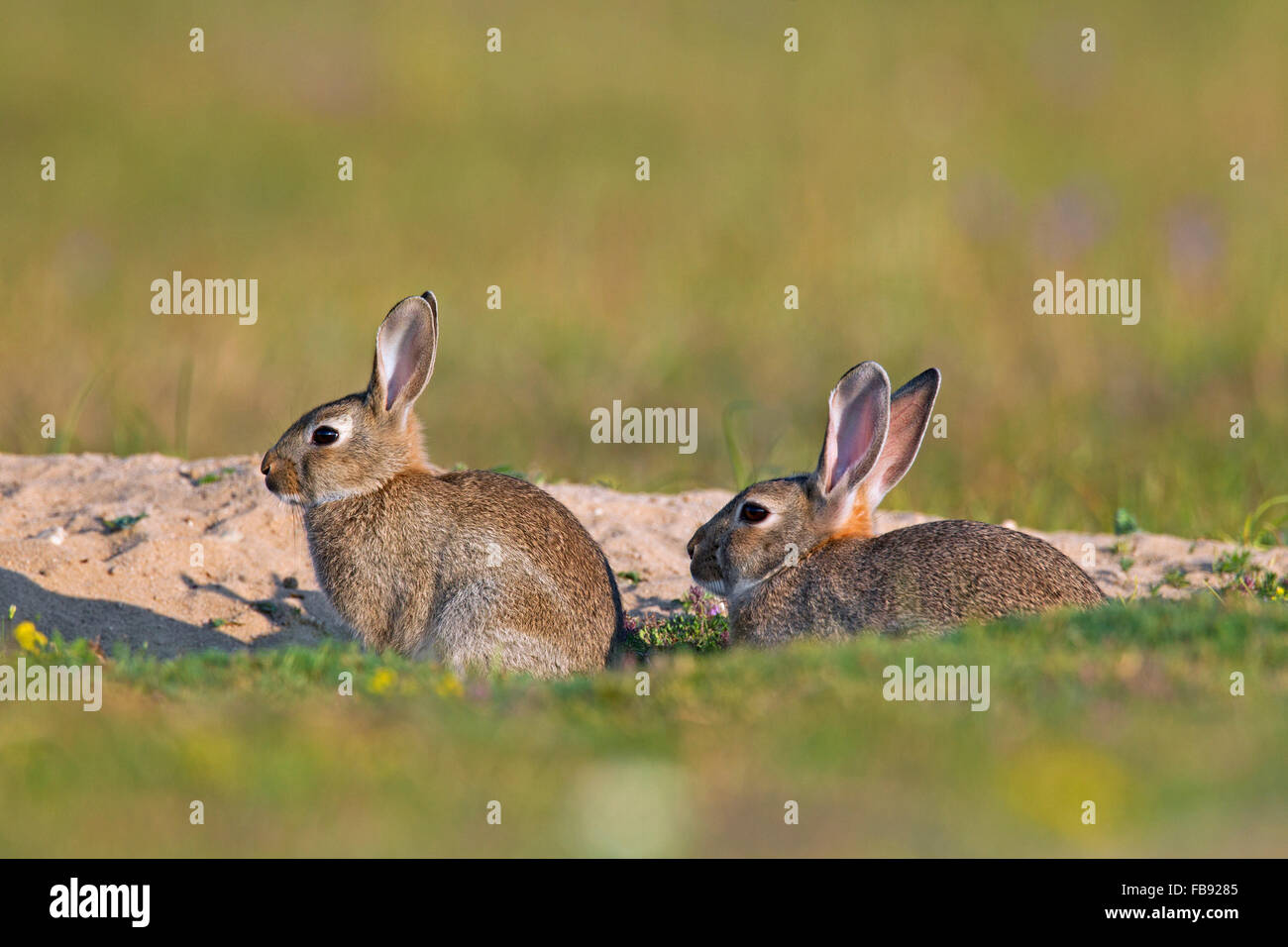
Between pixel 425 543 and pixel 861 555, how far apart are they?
2134 mm

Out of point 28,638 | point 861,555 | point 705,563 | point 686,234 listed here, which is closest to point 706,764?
point 861,555

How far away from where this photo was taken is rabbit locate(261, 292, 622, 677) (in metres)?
8.03

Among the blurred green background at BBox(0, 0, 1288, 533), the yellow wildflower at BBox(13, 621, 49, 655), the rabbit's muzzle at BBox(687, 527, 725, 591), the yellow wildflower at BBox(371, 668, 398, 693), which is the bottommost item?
the yellow wildflower at BBox(371, 668, 398, 693)

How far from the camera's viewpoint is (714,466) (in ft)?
46.5

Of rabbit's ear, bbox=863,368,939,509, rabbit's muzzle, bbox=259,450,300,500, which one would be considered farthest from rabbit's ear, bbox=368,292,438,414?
rabbit's ear, bbox=863,368,939,509

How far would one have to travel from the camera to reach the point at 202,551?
32.1ft

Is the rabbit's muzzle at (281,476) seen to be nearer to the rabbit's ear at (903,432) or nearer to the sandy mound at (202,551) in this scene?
the sandy mound at (202,551)

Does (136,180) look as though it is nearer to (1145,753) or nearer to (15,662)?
(15,662)

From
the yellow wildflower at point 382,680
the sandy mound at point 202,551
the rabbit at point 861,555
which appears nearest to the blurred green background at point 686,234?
the sandy mound at point 202,551

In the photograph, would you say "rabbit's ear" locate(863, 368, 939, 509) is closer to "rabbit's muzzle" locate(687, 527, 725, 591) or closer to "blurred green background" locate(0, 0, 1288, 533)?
"rabbit's muzzle" locate(687, 527, 725, 591)

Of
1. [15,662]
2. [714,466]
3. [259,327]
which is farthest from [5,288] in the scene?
[15,662]

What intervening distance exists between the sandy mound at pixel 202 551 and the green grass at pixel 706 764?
2784mm

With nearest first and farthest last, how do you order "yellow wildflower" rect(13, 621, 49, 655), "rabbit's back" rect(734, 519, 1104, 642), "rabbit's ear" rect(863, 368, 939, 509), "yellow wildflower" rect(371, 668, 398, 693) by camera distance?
"yellow wildflower" rect(371, 668, 398, 693), "yellow wildflower" rect(13, 621, 49, 655), "rabbit's back" rect(734, 519, 1104, 642), "rabbit's ear" rect(863, 368, 939, 509)
